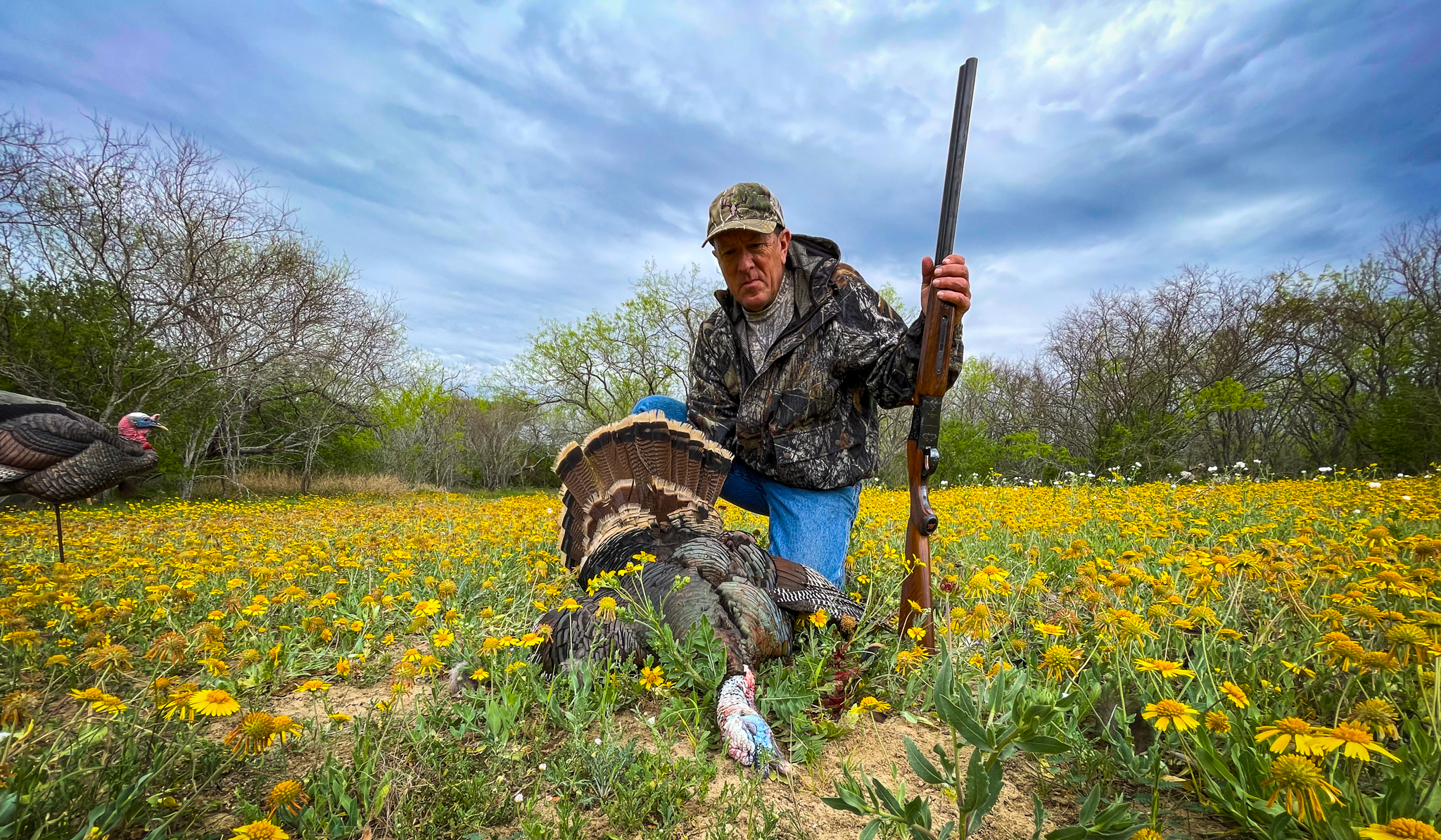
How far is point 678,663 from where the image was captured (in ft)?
7.87

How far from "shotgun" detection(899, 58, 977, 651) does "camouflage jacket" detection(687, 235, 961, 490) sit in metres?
0.56

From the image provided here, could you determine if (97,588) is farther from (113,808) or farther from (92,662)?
(113,808)

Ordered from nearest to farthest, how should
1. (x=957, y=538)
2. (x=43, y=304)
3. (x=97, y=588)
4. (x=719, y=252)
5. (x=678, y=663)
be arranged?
(x=678, y=663), (x=97, y=588), (x=719, y=252), (x=957, y=538), (x=43, y=304)

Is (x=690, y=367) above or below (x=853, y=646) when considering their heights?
above

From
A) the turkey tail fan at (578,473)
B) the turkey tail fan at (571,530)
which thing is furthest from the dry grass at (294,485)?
the turkey tail fan at (578,473)

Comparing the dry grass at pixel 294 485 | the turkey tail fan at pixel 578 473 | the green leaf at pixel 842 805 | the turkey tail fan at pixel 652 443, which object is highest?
the turkey tail fan at pixel 652 443

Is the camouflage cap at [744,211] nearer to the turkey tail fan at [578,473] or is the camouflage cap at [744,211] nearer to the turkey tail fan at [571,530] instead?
the turkey tail fan at [578,473]

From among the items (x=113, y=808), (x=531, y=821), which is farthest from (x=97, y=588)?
(x=531, y=821)

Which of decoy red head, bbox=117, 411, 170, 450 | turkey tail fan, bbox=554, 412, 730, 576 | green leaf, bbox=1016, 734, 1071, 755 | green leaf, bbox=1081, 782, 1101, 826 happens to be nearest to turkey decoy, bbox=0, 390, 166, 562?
decoy red head, bbox=117, 411, 170, 450

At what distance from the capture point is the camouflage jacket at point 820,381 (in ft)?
13.8

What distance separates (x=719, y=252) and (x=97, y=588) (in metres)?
5.00

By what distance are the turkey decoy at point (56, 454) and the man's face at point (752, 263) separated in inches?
247

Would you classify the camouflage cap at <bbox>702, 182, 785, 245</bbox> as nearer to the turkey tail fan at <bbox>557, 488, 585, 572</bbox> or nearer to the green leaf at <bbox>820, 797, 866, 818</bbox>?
the turkey tail fan at <bbox>557, 488, 585, 572</bbox>

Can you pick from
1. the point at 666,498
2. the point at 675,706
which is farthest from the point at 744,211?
the point at 675,706
